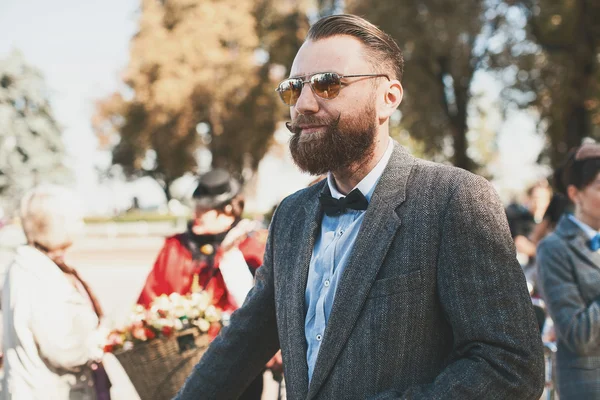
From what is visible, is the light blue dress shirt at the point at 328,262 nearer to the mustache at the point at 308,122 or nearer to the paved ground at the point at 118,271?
the mustache at the point at 308,122

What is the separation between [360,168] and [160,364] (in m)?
1.75

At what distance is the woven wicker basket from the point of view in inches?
→ 127

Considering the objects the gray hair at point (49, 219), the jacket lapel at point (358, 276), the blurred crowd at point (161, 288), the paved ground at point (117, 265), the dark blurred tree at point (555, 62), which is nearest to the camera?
the jacket lapel at point (358, 276)

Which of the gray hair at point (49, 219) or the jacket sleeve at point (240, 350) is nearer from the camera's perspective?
the jacket sleeve at point (240, 350)

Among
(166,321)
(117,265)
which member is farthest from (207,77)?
(166,321)

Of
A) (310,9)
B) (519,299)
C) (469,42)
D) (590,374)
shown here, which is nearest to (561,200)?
(590,374)

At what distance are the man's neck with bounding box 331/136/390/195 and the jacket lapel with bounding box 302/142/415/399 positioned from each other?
0.16m

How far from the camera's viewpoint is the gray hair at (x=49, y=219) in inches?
147

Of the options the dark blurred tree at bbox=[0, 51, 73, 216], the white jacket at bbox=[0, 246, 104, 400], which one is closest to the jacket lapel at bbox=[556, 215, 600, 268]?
the white jacket at bbox=[0, 246, 104, 400]

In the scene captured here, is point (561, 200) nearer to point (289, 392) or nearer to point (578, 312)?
point (578, 312)

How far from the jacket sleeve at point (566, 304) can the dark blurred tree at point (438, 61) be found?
53.1 feet

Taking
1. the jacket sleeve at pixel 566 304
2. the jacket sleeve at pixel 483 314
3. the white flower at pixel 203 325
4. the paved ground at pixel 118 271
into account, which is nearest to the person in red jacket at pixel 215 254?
the paved ground at pixel 118 271

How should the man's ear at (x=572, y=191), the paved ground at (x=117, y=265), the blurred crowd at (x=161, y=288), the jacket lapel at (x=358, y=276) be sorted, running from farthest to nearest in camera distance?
1. the paved ground at (x=117, y=265)
2. the man's ear at (x=572, y=191)
3. the blurred crowd at (x=161, y=288)
4. the jacket lapel at (x=358, y=276)

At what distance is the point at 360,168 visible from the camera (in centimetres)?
201
